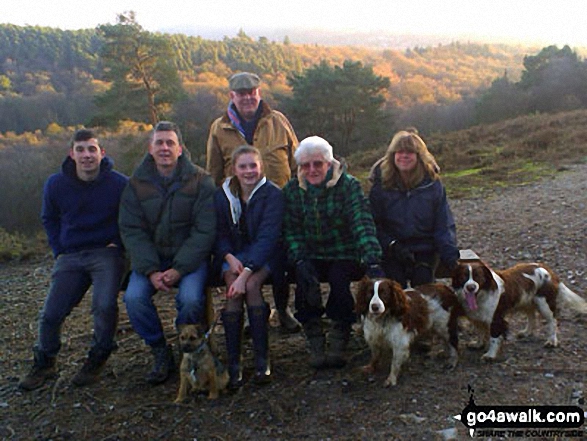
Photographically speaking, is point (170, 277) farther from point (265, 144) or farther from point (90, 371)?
point (265, 144)

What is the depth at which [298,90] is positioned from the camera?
106 ft

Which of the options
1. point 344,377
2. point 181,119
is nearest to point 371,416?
point 344,377

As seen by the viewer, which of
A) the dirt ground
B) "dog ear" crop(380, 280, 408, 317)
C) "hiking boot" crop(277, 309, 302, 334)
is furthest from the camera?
"hiking boot" crop(277, 309, 302, 334)

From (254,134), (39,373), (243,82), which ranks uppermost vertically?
(243,82)

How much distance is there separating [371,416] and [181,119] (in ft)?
87.7

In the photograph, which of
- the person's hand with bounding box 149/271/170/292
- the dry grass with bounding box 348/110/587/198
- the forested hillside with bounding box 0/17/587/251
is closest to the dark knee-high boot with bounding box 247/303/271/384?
the person's hand with bounding box 149/271/170/292

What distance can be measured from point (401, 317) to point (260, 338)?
1042 mm

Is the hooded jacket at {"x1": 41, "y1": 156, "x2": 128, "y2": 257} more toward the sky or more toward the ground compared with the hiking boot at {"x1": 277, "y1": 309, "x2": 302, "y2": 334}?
more toward the sky

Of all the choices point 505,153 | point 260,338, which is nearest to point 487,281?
point 260,338

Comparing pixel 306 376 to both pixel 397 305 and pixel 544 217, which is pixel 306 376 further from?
pixel 544 217

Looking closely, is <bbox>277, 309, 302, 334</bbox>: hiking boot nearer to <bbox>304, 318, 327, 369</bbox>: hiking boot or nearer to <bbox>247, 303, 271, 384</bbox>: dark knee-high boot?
<bbox>304, 318, 327, 369</bbox>: hiking boot

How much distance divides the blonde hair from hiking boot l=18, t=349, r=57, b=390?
10.2 feet

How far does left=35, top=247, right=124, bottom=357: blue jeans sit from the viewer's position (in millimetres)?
4133

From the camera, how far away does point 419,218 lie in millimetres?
4340
